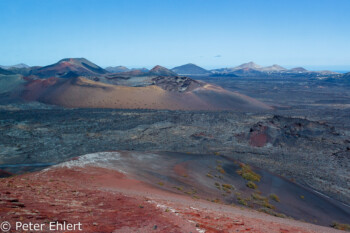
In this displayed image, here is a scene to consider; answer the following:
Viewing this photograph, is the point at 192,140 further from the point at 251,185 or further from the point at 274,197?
the point at 274,197

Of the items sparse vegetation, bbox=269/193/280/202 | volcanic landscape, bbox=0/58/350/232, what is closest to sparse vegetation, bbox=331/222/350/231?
volcanic landscape, bbox=0/58/350/232

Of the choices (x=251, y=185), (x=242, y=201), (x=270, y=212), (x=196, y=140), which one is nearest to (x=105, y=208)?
(x=242, y=201)

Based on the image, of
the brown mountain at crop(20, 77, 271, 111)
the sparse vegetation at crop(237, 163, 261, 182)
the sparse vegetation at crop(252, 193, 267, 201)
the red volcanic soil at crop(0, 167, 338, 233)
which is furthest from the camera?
the brown mountain at crop(20, 77, 271, 111)

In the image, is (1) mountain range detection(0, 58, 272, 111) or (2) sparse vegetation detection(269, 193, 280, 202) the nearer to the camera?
(2) sparse vegetation detection(269, 193, 280, 202)

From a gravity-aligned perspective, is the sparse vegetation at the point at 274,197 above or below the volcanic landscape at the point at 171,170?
below

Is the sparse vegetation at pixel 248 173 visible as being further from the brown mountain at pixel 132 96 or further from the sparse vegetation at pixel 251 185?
the brown mountain at pixel 132 96

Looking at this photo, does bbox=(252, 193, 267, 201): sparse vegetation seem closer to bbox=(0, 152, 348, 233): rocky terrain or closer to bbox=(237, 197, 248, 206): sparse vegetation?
bbox=(237, 197, 248, 206): sparse vegetation

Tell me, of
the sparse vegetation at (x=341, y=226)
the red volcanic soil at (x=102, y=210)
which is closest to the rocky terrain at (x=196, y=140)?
the sparse vegetation at (x=341, y=226)

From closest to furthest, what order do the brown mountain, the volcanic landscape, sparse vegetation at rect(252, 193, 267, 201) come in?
1. the volcanic landscape
2. sparse vegetation at rect(252, 193, 267, 201)
3. the brown mountain

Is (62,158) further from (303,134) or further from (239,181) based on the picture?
(303,134)
